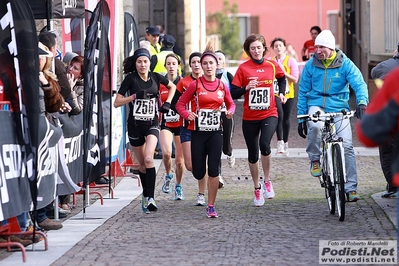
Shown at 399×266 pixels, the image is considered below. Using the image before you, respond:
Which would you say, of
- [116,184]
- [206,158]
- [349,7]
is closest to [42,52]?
[206,158]

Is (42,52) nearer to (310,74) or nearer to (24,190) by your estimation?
(24,190)

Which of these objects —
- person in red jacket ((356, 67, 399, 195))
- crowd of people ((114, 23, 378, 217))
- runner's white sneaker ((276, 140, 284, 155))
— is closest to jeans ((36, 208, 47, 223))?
crowd of people ((114, 23, 378, 217))

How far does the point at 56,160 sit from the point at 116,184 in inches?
181

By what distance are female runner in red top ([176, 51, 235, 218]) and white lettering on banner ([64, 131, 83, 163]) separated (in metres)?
1.25

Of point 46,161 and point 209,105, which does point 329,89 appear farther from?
point 46,161

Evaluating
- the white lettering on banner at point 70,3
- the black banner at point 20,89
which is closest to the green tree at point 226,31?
the white lettering on banner at point 70,3

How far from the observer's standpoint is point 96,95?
1174cm

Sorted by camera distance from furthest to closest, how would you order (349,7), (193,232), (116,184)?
1. (349,7)
2. (116,184)
3. (193,232)

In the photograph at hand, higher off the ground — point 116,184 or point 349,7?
point 349,7

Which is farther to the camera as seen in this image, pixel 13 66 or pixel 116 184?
pixel 116 184

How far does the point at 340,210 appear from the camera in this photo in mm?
10594

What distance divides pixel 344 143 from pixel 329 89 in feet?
1.95

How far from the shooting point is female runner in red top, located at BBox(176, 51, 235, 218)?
450 inches

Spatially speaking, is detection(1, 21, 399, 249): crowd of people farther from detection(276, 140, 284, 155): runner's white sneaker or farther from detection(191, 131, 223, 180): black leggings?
detection(276, 140, 284, 155): runner's white sneaker
